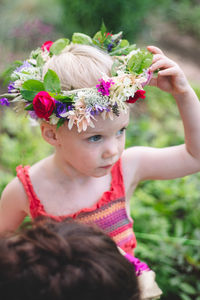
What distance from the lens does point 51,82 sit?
1634 mm

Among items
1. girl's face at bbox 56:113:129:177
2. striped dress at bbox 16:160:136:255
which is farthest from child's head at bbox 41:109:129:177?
striped dress at bbox 16:160:136:255

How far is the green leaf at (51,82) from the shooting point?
1.61 meters

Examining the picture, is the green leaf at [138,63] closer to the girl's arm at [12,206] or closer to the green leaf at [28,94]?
the green leaf at [28,94]

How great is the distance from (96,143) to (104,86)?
0.28 m

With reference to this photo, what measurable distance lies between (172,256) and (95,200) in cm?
120

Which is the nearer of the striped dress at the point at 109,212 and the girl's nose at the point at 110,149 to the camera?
the girl's nose at the point at 110,149

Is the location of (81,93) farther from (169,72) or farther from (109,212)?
(109,212)

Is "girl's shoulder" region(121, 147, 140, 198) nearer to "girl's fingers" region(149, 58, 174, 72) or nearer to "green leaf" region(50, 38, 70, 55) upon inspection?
"girl's fingers" region(149, 58, 174, 72)

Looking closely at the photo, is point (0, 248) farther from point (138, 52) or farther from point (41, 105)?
point (138, 52)

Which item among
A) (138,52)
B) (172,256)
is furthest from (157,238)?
(138,52)

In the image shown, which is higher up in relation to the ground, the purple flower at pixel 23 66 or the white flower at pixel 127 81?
the purple flower at pixel 23 66

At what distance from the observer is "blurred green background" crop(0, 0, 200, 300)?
2922mm

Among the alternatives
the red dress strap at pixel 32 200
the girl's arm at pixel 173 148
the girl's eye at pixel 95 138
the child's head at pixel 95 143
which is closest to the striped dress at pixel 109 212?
the red dress strap at pixel 32 200

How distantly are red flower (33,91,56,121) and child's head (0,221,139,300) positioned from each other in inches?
24.9
